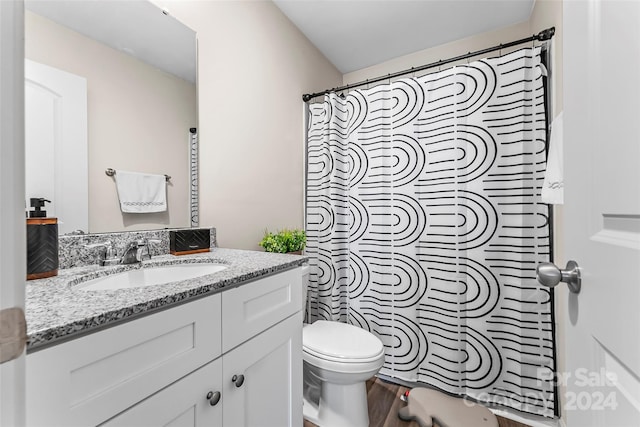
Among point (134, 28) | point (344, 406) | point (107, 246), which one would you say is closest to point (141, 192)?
point (107, 246)

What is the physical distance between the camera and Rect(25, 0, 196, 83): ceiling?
3.31 ft

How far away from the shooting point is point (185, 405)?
0.72m

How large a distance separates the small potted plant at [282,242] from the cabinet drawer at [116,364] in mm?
936

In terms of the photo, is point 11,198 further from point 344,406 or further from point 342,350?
point 344,406

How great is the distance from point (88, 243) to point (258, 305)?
663 mm

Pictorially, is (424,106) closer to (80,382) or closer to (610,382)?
(610,382)

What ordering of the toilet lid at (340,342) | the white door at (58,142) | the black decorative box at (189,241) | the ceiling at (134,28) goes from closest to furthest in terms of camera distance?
the white door at (58,142) → the ceiling at (134,28) → the black decorative box at (189,241) → the toilet lid at (340,342)

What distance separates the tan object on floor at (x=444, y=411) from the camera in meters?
1.49

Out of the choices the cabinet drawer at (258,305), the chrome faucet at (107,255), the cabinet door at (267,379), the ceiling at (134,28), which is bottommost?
the cabinet door at (267,379)

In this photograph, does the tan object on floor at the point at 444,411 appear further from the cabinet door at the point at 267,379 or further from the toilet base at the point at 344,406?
the cabinet door at the point at 267,379

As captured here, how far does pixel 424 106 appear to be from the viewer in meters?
1.77

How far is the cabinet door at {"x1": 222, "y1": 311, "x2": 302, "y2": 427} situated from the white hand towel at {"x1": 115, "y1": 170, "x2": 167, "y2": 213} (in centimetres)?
75

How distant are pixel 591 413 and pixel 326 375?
1104mm

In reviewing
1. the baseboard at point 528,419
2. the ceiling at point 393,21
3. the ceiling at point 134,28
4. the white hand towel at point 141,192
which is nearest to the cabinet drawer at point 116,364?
the white hand towel at point 141,192
